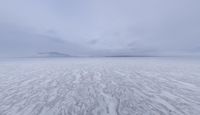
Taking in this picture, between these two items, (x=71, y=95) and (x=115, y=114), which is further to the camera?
(x=71, y=95)

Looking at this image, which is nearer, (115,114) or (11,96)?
(115,114)

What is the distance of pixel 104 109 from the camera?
3.14m

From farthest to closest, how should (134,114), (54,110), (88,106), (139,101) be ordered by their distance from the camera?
(139,101) < (88,106) < (54,110) < (134,114)

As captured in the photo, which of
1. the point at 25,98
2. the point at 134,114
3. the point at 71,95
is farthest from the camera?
the point at 71,95

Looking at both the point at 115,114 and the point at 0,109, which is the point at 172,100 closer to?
the point at 115,114

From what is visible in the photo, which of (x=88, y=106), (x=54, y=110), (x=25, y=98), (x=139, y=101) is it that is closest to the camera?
(x=54, y=110)

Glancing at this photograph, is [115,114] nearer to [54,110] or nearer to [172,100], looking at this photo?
[54,110]

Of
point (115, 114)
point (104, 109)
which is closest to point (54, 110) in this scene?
point (104, 109)

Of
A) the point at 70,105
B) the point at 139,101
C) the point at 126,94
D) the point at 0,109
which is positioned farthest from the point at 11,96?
the point at 139,101

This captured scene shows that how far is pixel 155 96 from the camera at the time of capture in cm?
397

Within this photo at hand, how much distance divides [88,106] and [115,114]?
0.96 meters

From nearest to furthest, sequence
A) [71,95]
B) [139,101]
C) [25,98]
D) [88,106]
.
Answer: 1. [88,106]
2. [139,101]
3. [25,98]
4. [71,95]

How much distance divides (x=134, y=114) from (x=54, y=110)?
97.4 inches

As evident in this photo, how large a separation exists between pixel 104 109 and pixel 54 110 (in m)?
1.59
